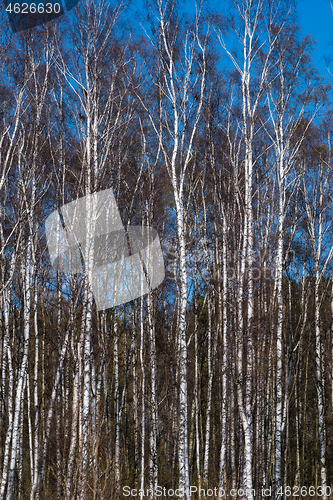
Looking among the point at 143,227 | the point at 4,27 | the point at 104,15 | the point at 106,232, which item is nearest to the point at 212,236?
the point at 143,227

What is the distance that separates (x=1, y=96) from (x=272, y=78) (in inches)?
245

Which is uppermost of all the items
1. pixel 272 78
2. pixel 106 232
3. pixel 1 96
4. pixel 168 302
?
pixel 272 78

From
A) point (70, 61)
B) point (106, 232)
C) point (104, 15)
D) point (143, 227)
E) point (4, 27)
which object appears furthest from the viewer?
point (143, 227)

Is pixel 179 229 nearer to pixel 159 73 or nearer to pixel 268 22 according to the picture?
pixel 159 73

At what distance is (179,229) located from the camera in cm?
782

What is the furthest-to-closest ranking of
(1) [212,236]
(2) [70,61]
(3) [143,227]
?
(1) [212,236] → (3) [143,227] → (2) [70,61]

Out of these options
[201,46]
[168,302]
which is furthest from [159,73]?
[168,302]

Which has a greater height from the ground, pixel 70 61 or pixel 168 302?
pixel 70 61

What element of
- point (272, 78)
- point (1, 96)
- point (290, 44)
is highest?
point (290, 44)

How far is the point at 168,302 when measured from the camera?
594 inches

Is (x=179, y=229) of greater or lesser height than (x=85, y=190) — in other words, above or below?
below

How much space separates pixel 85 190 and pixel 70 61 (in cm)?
355

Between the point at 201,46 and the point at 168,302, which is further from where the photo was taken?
the point at 168,302

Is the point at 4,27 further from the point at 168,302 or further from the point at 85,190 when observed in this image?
the point at 168,302
